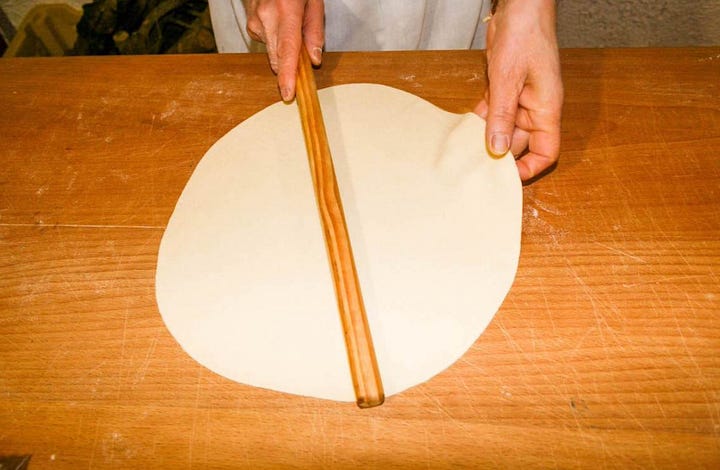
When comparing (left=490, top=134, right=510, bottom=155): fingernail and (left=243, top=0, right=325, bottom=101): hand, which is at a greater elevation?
(left=243, top=0, right=325, bottom=101): hand

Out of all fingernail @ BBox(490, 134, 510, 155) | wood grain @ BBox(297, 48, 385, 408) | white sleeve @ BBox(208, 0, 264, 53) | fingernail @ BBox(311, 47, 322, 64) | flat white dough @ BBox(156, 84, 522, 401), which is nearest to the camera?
wood grain @ BBox(297, 48, 385, 408)

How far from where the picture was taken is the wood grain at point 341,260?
0.64 metres

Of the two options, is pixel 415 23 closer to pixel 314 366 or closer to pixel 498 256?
pixel 498 256

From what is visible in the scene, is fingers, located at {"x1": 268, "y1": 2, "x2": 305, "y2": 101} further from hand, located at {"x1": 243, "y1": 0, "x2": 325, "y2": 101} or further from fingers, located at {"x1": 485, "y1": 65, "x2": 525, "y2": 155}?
fingers, located at {"x1": 485, "y1": 65, "x2": 525, "y2": 155}

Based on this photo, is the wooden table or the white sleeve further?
the white sleeve

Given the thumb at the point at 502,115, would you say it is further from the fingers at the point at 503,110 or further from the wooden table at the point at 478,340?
the wooden table at the point at 478,340

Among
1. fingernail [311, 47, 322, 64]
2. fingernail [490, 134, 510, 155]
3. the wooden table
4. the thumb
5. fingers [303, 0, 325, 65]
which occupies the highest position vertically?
fingers [303, 0, 325, 65]

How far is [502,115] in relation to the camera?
859 mm

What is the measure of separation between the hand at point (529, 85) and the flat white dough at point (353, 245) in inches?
2.1

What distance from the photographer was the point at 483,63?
3.33 feet

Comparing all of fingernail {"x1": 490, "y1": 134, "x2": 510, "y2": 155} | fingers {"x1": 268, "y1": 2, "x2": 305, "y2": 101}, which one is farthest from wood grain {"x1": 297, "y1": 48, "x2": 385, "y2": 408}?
fingernail {"x1": 490, "y1": 134, "x2": 510, "y2": 155}

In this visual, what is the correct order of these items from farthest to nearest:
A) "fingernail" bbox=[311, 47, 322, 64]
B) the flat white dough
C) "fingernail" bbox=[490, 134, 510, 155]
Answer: "fingernail" bbox=[311, 47, 322, 64]
"fingernail" bbox=[490, 134, 510, 155]
the flat white dough

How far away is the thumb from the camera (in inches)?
33.8

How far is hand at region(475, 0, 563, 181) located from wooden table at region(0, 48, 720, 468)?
0.07 metres
